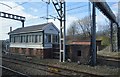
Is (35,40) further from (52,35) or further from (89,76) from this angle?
(89,76)

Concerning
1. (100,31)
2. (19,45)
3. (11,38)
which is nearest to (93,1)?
(19,45)

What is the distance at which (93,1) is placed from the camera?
652 inches

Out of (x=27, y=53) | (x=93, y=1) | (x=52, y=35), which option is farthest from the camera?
(x=27, y=53)

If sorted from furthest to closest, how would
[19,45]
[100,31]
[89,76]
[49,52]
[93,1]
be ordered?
[100,31] < [19,45] < [49,52] < [93,1] < [89,76]

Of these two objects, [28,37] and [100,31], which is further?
[100,31]

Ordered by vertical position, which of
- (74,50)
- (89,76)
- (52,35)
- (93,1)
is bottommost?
(89,76)

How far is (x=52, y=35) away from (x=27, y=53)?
15.7 ft

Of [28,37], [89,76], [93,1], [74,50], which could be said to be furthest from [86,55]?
[28,37]

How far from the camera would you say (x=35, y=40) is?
24.1 m

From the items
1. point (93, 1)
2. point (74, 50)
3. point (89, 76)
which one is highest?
point (93, 1)

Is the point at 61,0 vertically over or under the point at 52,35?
over

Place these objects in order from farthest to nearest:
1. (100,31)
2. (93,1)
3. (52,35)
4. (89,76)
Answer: (100,31), (52,35), (93,1), (89,76)

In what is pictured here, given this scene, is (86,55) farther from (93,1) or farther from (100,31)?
(100,31)

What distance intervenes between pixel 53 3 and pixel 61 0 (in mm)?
915
